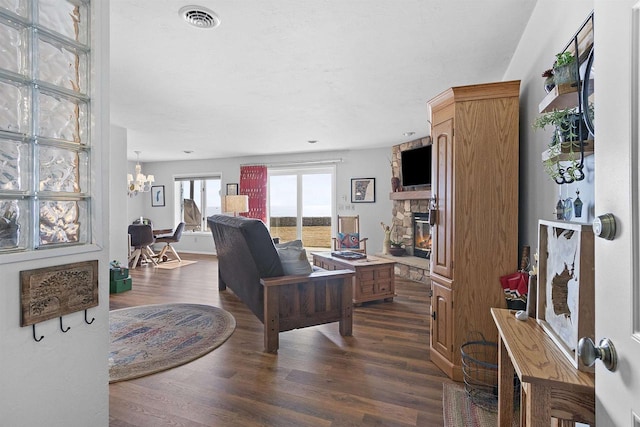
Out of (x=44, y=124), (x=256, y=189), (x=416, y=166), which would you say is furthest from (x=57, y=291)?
(x=256, y=189)

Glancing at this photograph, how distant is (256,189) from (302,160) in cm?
125

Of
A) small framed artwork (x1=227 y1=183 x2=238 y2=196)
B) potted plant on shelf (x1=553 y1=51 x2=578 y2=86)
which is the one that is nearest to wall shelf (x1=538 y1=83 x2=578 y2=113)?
potted plant on shelf (x1=553 y1=51 x2=578 y2=86)

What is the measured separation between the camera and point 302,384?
84.0 inches

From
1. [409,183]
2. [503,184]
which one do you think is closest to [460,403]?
[503,184]

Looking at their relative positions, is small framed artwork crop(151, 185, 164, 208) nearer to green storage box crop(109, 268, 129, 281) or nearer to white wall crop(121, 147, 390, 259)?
white wall crop(121, 147, 390, 259)

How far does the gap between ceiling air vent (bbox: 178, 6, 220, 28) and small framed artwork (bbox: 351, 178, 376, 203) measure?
4.70m

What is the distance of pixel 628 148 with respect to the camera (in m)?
0.64

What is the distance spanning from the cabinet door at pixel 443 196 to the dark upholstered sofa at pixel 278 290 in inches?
34.4

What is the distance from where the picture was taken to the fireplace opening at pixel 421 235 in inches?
209

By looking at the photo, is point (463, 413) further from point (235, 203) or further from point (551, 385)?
point (235, 203)

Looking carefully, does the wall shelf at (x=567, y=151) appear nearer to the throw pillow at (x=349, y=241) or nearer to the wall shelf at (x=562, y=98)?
the wall shelf at (x=562, y=98)

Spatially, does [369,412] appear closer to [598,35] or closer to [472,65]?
[598,35]

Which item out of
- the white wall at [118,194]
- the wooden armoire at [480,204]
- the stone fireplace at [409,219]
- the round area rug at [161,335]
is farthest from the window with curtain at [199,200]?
the wooden armoire at [480,204]

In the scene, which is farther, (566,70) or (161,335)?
(161,335)
